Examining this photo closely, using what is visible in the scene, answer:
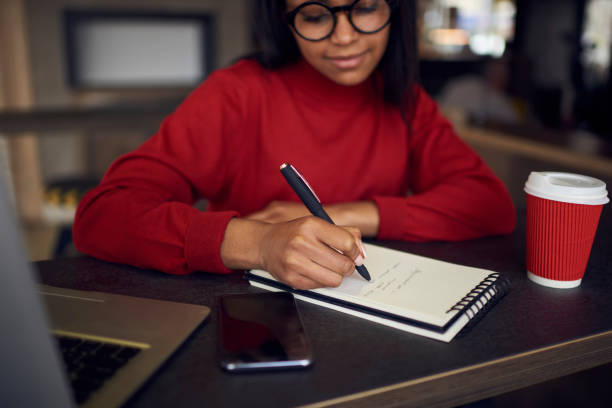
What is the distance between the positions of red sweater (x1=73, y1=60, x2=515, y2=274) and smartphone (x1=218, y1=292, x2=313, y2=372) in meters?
0.12

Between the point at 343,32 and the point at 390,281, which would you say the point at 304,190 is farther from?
the point at 343,32

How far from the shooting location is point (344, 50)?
95 centimetres

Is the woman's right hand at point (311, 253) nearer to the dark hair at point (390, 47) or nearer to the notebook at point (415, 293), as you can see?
the notebook at point (415, 293)

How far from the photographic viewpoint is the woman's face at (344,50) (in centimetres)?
91

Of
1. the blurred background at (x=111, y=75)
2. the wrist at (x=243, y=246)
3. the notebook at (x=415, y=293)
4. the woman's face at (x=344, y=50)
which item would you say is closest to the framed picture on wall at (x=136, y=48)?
the blurred background at (x=111, y=75)

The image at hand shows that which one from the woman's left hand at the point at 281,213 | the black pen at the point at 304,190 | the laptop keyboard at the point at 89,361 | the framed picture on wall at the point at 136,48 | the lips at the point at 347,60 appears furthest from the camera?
the framed picture on wall at the point at 136,48

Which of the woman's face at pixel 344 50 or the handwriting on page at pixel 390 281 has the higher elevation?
the woman's face at pixel 344 50

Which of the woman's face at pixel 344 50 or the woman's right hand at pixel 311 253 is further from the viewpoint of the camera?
the woman's face at pixel 344 50

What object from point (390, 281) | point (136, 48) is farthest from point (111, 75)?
point (390, 281)

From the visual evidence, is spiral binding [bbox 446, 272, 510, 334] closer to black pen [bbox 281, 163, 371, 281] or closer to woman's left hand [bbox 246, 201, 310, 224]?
black pen [bbox 281, 163, 371, 281]

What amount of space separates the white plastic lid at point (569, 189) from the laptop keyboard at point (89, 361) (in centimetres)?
51

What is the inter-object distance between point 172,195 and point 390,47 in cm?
55

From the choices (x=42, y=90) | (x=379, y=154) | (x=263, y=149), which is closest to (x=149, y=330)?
(x=263, y=149)

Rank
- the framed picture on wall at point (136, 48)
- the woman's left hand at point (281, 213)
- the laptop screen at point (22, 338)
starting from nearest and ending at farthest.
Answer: the laptop screen at point (22, 338), the woman's left hand at point (281, 213), the framed picture on wall at point (136, 48)
